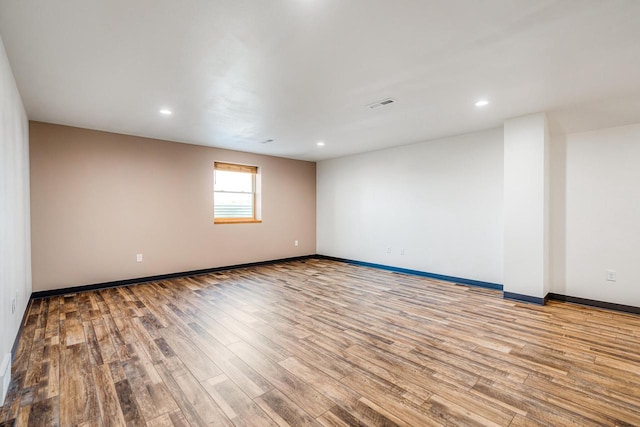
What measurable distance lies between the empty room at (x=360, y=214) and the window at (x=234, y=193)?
0.16 feet

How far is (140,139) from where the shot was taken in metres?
4.90

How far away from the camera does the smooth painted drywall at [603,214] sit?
350 centimetres

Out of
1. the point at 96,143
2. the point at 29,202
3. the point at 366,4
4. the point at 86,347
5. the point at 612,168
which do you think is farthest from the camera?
the point at 96,143

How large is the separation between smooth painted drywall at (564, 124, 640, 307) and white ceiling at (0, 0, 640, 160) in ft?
0.95

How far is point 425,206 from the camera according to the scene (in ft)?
17.3

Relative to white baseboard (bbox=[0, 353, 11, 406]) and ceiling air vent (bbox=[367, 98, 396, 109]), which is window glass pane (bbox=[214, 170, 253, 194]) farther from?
white baseboard (bbox=[0, 353, 11, 406])

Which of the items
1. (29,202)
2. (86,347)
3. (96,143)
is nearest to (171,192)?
(96,143)

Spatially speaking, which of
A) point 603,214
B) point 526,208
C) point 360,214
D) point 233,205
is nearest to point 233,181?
point 233,205

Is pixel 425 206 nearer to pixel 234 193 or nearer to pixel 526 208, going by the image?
pixel 526 208

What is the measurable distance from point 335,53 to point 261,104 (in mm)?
1345

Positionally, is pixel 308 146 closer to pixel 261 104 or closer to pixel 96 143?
pixel 261 104

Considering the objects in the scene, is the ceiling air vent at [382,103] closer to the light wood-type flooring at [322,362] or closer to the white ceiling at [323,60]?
the white ceiling at [323,60]

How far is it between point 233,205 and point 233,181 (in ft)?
1.61

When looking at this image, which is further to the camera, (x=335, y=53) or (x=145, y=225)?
(x=145, y=225)
